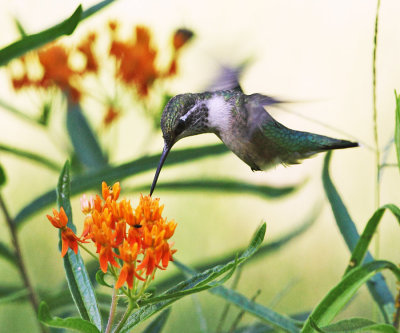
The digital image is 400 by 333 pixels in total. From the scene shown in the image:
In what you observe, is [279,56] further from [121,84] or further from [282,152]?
[282,152]

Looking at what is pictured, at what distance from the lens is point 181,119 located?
4.49ft

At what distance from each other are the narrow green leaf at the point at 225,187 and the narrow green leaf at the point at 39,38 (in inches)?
30.9

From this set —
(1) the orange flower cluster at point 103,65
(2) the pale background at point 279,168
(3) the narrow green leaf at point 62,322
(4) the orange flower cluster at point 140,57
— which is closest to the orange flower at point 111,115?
(1) the orange flower cluster at point 103,65

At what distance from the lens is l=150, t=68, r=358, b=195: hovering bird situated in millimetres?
1381

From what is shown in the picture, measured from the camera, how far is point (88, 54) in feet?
8.13

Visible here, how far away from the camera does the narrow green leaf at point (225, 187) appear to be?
7.61ft

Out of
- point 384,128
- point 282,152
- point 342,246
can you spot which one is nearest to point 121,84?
point 282,152

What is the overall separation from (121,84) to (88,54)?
0.16 m

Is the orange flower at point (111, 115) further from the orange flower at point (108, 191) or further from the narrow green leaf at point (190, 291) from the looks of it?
the narrow green leaf at point (190, 291)

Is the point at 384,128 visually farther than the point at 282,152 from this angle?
Yes

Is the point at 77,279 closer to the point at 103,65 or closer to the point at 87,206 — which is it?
the point at 87,206

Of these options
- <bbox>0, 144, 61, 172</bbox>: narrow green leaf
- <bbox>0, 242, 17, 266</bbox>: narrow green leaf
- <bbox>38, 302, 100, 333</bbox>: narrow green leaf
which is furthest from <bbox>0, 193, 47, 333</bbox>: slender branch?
<bbox>38, 302, 100, 333</bbox>: narrow green leaf

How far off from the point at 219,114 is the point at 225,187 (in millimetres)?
919

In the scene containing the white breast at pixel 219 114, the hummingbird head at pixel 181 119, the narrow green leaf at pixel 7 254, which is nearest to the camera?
the hummingbird head at pixel 181 119
